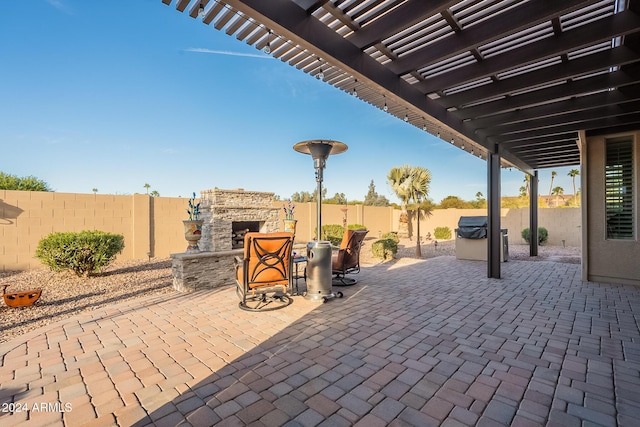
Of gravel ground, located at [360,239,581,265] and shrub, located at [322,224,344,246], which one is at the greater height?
shrub, located at [322,224,344,246]

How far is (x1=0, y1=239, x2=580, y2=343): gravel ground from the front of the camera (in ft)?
12.1

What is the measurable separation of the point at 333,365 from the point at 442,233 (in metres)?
15.2

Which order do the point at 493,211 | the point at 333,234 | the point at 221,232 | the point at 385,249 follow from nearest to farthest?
the point at 493,211
the point at 221,232
the point at 385,249
the point at 333,234

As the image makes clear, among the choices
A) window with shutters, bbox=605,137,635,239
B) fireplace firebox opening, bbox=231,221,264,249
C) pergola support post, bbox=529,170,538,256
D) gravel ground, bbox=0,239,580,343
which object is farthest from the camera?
pergola support post, bbox=529,170,538,256

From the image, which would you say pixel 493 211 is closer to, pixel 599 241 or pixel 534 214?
pixel 599 241

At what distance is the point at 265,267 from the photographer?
12.6 feet

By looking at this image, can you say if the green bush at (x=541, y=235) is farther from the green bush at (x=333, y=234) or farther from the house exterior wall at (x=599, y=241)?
→ the green bush at (x=333, y=234)

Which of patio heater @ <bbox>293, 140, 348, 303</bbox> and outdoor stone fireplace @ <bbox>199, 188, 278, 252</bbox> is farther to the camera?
outdoor stone fireplace @ <bbox>199, 188, 278, 252</bbox>

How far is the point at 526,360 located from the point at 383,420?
1.62 m

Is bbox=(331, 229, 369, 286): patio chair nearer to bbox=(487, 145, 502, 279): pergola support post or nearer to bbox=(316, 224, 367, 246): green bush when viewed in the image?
bbox=(487, 145, 502, 279): pergola support post

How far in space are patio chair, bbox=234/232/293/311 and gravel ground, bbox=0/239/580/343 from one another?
208cm

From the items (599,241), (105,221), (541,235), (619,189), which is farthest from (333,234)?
(541,235)

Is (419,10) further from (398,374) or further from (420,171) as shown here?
(420,171)

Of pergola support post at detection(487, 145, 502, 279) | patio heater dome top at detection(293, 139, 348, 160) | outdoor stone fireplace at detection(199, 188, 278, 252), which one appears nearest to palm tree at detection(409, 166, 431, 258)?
pergola support post at detection(487, 145, 502, 279)
